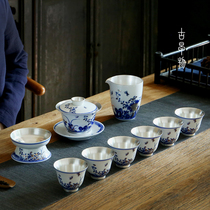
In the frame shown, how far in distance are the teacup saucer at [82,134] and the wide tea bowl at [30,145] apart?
100 mm


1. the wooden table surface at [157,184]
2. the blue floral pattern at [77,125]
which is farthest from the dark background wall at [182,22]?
the blue floral pattern at [77,125]

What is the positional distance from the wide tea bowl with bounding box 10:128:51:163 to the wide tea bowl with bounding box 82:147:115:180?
135mm

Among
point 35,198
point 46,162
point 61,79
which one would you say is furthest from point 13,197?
point 61,79

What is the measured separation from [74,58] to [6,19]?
1.18 m

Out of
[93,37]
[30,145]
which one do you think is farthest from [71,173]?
[93,37]

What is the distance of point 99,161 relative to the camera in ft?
2.94

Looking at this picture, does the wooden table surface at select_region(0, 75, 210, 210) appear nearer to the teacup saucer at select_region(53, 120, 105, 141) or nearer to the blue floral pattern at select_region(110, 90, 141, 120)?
the teacup saucer at select_region(53, 120, 105, 141)

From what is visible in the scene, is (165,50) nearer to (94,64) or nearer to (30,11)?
(94,64)

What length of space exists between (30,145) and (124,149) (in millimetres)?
262

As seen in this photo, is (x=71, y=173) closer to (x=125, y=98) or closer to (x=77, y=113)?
(x=77, y=113)

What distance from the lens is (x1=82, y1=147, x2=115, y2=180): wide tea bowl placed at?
2.96ft

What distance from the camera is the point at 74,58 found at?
258cm

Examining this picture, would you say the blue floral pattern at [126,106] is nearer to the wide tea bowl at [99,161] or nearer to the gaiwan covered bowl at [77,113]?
the gaiwan covered bowl at [77,113]

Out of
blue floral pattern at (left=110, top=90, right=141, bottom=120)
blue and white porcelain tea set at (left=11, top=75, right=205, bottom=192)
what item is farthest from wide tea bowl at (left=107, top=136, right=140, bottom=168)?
blue floral pattern at (left=110, top=90, right=141, bottom=120)
